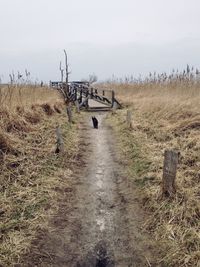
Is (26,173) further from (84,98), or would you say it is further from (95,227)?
(84,98)

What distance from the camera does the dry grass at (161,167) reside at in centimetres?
431

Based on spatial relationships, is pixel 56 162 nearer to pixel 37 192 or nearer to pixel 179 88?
pixel 37 192

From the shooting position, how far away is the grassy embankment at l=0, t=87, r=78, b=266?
14.9ft

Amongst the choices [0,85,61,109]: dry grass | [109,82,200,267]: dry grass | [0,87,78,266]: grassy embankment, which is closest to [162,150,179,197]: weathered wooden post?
[109,82,200,267]: dry grass

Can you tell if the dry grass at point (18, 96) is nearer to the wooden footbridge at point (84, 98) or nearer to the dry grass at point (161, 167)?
the wooden footbridge at point (84, 98)

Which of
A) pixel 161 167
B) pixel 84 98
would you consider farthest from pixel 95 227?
pixel 84 98

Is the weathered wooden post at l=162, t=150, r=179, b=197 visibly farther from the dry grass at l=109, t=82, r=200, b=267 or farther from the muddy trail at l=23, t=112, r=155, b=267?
the muddy trail at l=23, t=112, r=155, b=267

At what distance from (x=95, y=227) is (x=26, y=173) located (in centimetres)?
220

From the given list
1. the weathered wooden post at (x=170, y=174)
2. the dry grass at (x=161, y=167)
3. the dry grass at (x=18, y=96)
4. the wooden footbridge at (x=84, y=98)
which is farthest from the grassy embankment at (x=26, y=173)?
the wooden footbridge at (x=84, y=98)

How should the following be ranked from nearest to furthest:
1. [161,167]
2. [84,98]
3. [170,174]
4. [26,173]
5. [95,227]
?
[95,227], [170,174], [26,173], [161,167], [84,98]

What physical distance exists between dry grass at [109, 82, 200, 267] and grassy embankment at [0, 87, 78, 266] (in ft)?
5.06

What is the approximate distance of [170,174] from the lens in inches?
216

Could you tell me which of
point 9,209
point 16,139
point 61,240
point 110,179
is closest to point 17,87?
point 16,139

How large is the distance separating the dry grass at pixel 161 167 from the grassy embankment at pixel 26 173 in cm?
154
